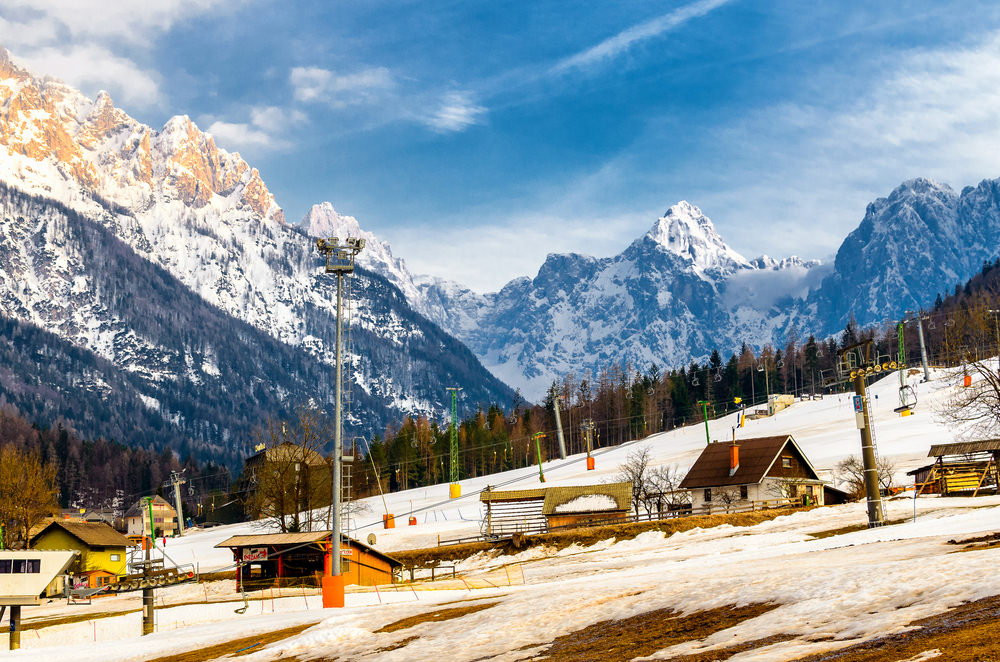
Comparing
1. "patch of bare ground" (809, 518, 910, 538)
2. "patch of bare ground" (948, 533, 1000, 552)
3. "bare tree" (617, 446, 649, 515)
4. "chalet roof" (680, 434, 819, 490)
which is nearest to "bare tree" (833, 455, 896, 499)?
"chalet roof" (680, 434, 819, 490)

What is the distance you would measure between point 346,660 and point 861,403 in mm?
33601

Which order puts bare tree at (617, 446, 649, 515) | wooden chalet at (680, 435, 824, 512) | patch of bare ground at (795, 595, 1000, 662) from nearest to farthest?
patch of bare ground at (795, 595, 1000, 662) < wooden chalet at (680, 435, 824, 512) < bare tree at (617, 446, 649, 515)

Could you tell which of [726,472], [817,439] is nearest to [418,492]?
[817,439]

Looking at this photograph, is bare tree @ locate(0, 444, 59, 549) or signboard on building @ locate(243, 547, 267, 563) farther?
bare tree @ locate(0, 444, 59, 549)

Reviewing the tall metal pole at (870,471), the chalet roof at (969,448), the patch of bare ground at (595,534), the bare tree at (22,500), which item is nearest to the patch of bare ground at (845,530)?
the tall metal pole at (870,471)

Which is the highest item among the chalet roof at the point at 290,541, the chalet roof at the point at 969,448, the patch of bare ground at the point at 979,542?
the chalet roof at the point at 969,448

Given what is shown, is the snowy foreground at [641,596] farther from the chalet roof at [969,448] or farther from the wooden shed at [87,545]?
the wooden shed at [87,545]

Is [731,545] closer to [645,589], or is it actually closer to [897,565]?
[645,589]

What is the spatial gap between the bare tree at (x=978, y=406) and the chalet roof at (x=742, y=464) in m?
13.8

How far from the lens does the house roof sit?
311 feet

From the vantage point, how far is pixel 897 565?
2605 cm

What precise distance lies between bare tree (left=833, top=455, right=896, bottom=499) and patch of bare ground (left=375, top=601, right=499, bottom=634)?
54377 mm

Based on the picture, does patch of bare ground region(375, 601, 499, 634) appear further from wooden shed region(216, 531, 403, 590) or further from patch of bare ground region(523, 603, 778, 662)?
wooden shed region(216, 531, 403, 590)

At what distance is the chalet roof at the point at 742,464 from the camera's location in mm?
84250
